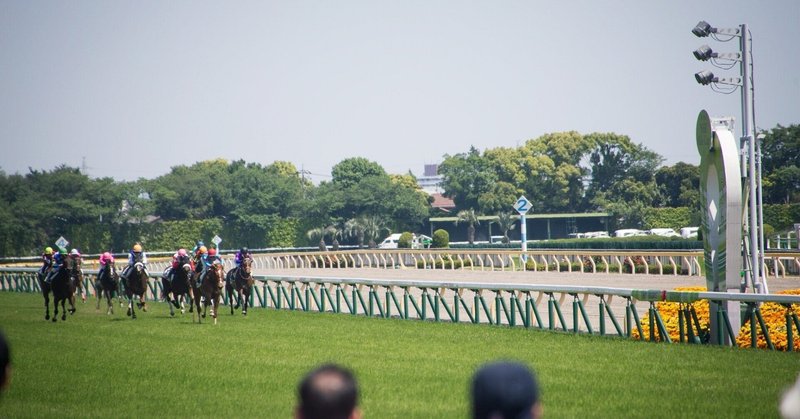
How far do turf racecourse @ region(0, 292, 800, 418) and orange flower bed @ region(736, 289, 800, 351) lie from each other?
710 mm

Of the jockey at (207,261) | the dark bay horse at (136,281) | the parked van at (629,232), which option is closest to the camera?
the jockey at (207,261)

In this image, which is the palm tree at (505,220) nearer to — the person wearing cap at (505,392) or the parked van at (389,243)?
the parked van at (389,243)

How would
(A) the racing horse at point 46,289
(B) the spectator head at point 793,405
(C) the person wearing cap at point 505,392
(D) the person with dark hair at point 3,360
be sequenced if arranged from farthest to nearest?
1. (A) the racing horse at point 46,289
2. (D) the person with dark hair at point 3,360
3. (C) the person wearing cap at point 505,392
4. (B) the spectator head at point 793,405

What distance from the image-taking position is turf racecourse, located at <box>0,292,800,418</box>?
10.7 meters

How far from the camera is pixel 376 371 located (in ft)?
44.6

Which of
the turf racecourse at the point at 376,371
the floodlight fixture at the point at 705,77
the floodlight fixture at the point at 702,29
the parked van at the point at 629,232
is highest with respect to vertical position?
the floodlight fixture at the point at 702,29

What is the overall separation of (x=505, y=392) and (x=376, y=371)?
33.6ft

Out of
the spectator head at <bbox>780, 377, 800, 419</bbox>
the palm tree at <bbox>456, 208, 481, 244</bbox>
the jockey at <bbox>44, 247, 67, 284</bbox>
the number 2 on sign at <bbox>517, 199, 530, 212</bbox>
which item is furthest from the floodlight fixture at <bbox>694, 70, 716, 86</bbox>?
the palm tree at <bbox>456, 208, 481, 244</bbox>

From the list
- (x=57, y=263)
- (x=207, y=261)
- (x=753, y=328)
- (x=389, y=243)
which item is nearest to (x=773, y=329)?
(x=753, y=328)

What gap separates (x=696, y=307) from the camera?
661 inches

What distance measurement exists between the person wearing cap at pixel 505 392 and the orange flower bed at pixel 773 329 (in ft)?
40.2

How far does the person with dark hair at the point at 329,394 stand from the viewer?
138 inches

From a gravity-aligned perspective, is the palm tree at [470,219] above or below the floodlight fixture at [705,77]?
below

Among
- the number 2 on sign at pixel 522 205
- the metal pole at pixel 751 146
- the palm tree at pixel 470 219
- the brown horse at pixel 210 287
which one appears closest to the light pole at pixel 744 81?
the metal pole at pixel 751 146
